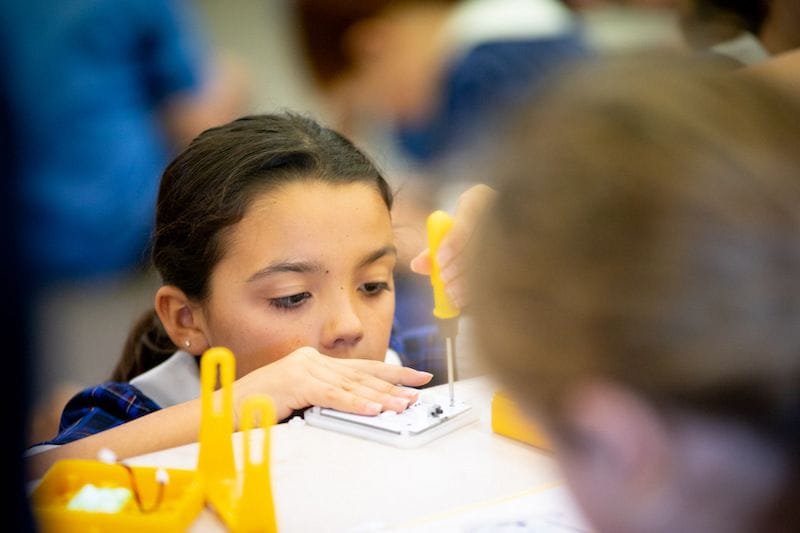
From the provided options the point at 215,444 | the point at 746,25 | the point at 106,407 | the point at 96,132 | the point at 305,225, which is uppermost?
the point at 746,25

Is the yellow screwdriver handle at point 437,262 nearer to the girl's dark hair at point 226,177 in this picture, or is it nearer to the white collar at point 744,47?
the girl's dark hair at point 226,177

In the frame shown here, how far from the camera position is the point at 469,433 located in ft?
3.32

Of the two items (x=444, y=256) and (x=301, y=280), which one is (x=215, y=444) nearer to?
(x=444, y=256)

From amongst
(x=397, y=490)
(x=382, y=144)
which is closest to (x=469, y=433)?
(x=397, y=490)

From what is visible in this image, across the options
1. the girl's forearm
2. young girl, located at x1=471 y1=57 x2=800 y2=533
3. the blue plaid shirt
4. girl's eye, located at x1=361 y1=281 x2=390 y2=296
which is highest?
young girl, located at x1=471 y1=57 x2=800 y2=533

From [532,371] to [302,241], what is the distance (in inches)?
29.5

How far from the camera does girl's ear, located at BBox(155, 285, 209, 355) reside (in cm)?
132

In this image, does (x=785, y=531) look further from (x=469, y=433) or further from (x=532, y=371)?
(x=469, y=433)

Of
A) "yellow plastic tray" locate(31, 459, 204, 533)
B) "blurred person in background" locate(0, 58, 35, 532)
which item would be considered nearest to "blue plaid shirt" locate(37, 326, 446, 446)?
"yellow plastic tray" locate(31, 459, 204, 533)

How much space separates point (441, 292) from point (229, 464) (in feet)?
0.97

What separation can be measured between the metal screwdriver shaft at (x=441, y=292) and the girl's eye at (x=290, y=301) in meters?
0.27

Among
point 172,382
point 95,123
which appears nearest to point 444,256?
point 172,382

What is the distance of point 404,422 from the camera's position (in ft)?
3.26

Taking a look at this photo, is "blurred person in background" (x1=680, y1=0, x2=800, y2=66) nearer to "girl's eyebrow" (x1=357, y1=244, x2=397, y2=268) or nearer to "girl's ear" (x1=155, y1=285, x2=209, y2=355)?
"girl's eyebrow" (x1=357, y1=244, x2=397, y2=268)
